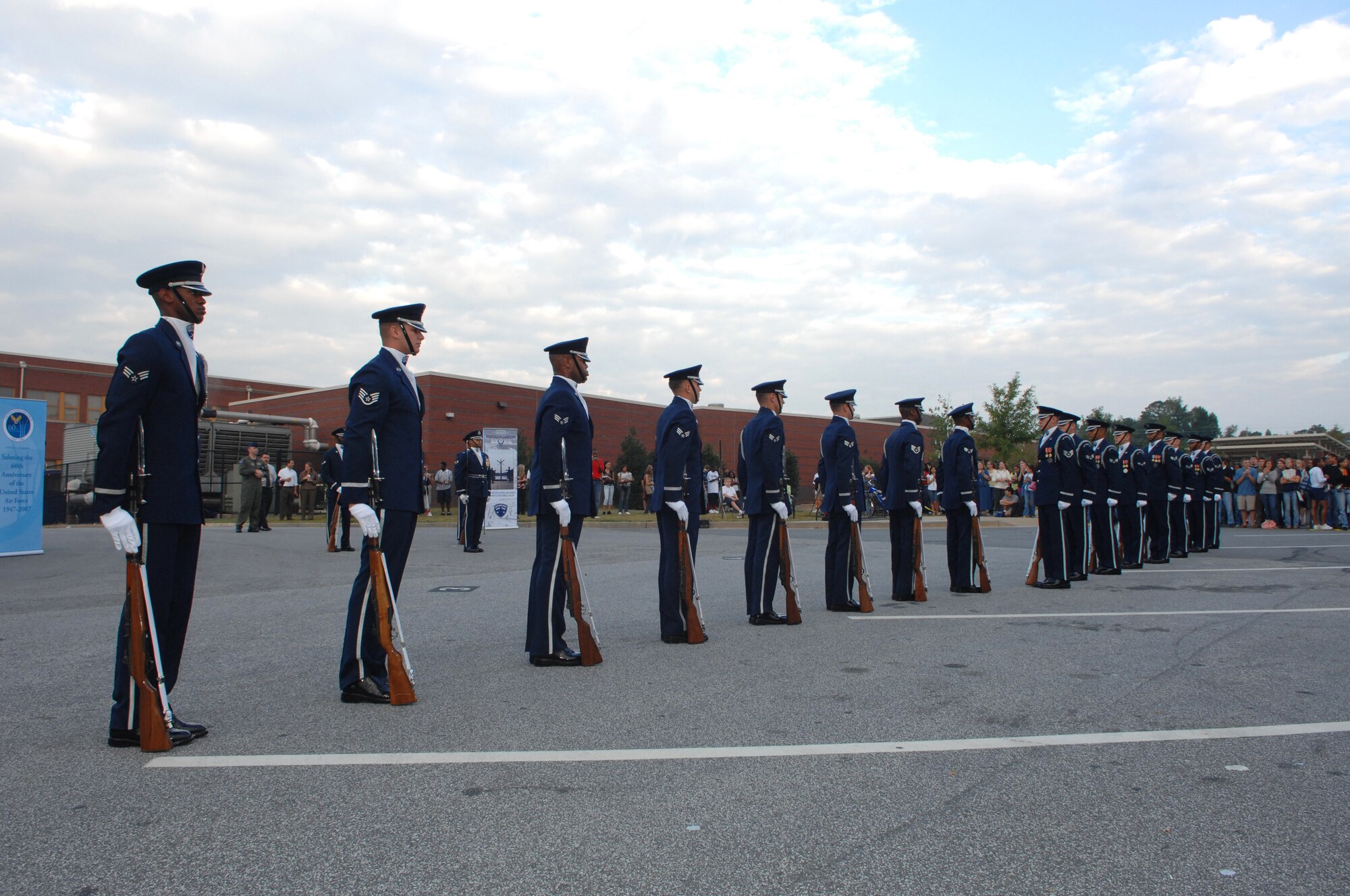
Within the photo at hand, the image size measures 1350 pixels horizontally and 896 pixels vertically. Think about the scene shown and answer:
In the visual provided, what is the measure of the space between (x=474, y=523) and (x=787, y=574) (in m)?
9.53

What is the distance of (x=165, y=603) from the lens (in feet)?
14.3

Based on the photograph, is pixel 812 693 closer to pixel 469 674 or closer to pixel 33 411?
pixel 469 674

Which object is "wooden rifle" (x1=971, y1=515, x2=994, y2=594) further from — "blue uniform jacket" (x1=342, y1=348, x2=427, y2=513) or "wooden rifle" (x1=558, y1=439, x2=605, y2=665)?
"blue uniform jacket" (x1=342, y1=348, x2=427, y2=513)

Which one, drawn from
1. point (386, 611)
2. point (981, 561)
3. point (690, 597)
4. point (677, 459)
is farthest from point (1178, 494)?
point (386, 611)

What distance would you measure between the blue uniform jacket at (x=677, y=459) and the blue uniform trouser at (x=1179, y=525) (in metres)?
11.1

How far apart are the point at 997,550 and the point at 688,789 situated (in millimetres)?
13920

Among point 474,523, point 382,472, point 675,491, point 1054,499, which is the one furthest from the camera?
point 474,523

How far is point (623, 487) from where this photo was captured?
3572 centimetres

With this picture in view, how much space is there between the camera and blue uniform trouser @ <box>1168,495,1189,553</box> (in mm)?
15016

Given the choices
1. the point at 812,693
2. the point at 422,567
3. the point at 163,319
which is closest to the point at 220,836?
the point at 163,319

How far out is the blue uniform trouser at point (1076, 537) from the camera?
36.1 feet

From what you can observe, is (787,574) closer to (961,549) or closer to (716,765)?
(961,549)

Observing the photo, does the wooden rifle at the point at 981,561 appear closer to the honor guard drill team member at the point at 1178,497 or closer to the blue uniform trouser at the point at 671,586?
the blue uniform trouser at the point at 671,586

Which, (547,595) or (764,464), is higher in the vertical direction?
(764,464)
